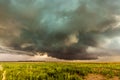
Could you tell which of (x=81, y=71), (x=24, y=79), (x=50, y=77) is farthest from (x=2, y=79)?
(x=81, y=71)

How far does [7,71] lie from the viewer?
82.7 ft

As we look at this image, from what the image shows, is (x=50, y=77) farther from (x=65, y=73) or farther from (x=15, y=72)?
(x=15, y=72)

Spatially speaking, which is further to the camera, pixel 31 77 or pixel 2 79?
pixel 2 79

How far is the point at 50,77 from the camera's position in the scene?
23.7m

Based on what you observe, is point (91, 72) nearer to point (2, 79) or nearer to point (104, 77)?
point (104, 77)

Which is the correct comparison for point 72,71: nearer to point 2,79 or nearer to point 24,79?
point 24,79

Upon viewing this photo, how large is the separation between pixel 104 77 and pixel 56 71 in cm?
408

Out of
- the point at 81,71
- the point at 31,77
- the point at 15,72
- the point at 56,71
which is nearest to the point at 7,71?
the point at 15,72

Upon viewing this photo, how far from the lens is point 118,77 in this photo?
24.6 metres

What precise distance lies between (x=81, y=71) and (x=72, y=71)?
76 cm

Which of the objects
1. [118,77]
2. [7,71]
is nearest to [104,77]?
[118,77]

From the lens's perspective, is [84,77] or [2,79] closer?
[84,77]

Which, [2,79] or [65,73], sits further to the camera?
[2,79]

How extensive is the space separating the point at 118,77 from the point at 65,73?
4521mm
